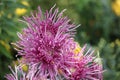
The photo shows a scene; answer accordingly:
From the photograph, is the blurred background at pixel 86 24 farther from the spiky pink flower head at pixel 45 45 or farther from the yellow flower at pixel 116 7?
the spiky pink flower head at pixel 45 45

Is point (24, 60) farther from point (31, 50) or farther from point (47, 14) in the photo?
point (47, 14)

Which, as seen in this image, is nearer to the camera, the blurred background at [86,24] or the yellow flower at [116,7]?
the blurred background at [86,24]

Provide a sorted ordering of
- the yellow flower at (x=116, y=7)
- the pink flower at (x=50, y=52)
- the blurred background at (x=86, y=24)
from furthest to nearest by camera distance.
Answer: the yellow flower at (x=116, y=7) → the blurred background at (x=86, y=24) → the pink flower at (x=50, y=52)

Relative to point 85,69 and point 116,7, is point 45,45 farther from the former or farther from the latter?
point 116,7

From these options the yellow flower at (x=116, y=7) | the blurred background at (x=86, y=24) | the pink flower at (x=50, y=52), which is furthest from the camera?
the yellow flower at (x=116, y=7)

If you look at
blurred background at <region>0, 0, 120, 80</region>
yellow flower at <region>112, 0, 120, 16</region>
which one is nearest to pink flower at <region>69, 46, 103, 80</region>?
blurred background at <region>0, 0, 120, 80</region>

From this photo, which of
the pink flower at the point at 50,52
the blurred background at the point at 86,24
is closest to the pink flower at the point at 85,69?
the pink flower at the point at 50,52

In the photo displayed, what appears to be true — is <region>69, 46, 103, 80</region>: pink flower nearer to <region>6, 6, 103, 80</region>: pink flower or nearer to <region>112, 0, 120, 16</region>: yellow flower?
<region>6, 6, 103, 80</region>: pink flower

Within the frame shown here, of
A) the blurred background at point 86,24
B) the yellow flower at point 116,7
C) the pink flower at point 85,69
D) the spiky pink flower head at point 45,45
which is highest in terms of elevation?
the yellow flower at point 116,7

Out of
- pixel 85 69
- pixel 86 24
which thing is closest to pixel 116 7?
pixel 86 24
